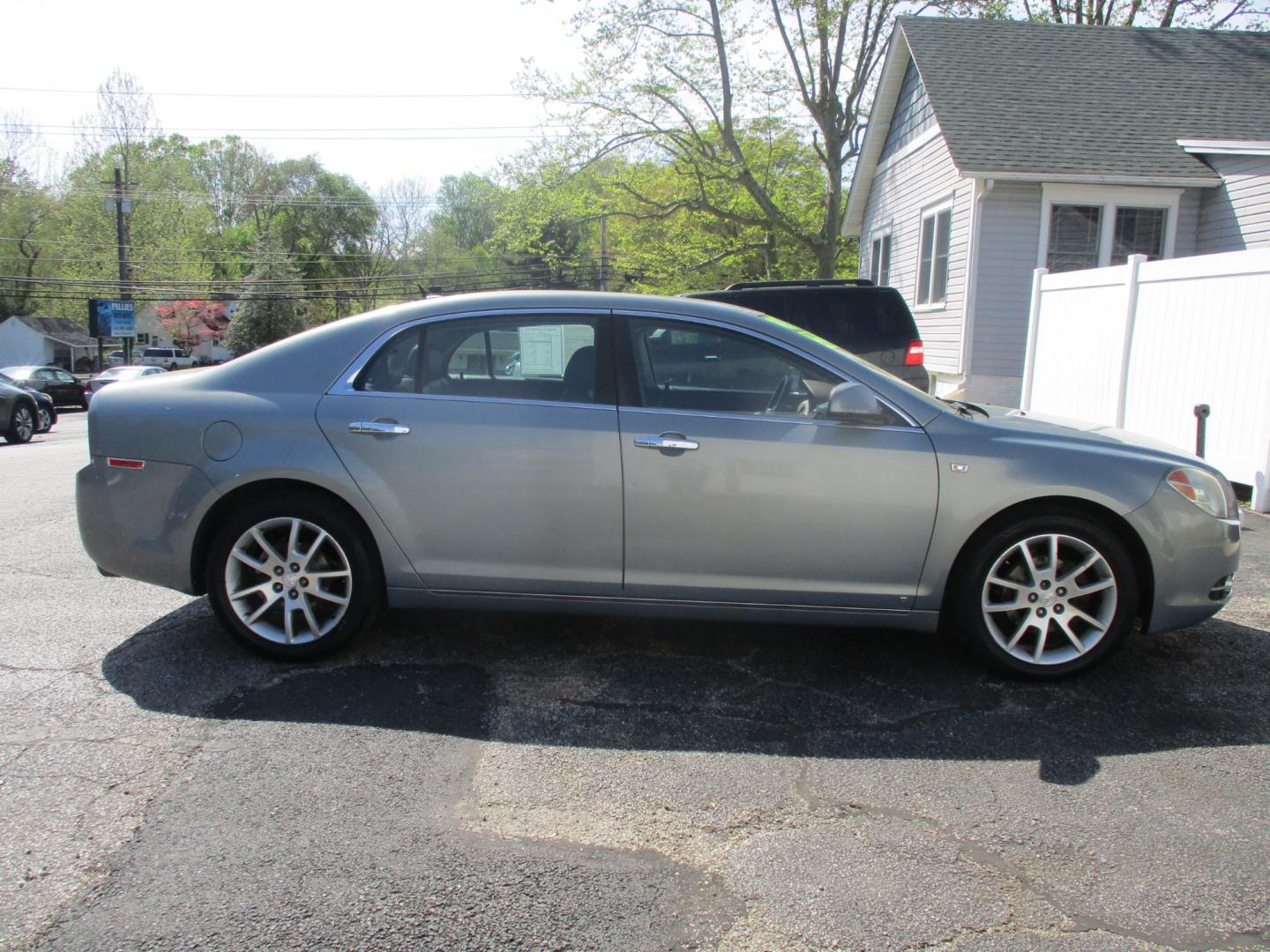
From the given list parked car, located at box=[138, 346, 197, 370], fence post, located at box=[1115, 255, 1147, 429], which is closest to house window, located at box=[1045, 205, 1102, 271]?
fence post, located at box=[1115, 255, 1147, 429]

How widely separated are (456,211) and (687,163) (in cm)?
5573

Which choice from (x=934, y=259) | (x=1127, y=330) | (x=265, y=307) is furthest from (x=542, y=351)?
(x=265, y=307)

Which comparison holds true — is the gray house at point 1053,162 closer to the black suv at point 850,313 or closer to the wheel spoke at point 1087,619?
the black suv at point 850,313

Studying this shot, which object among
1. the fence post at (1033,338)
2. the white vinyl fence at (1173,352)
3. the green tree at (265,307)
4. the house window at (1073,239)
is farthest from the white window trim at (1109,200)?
the green tree at (265,307)

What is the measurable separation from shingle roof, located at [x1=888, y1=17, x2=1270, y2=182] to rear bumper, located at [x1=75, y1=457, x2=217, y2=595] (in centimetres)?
1274

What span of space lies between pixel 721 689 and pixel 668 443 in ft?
3.48

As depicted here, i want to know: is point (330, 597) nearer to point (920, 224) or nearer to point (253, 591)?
point (253, 591)

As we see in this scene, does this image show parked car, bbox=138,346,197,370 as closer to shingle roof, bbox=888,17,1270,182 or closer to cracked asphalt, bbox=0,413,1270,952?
shingle roof, bbox=888,17,1270,182

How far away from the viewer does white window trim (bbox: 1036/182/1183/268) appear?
1398cm

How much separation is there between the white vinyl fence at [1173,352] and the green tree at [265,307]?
55902 mm

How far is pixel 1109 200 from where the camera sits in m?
14.0

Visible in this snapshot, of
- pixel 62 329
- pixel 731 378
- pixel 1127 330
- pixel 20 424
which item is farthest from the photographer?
pixel 62 329

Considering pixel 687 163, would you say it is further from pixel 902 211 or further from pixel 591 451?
pixel 591 451

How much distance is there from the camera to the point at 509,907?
7.97 ft
